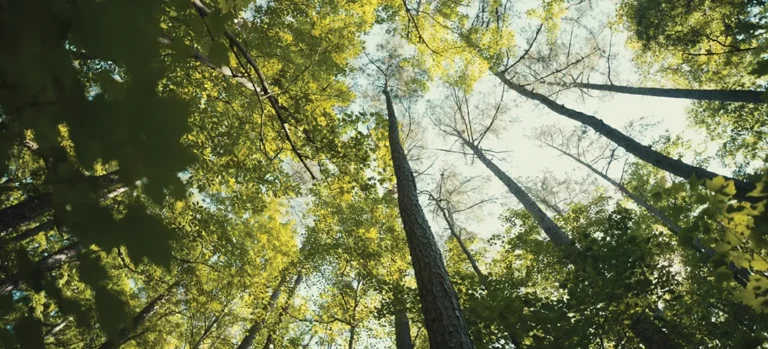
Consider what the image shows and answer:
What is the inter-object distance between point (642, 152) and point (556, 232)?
2.65 meters

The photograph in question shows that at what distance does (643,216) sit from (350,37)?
12.4 m

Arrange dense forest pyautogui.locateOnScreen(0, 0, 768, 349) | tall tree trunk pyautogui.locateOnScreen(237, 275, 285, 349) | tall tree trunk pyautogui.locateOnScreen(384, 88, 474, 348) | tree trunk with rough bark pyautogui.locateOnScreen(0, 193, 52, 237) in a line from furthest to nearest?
tall tree trunk pyautogui.locateOnScreen(237, 275, 285, 349) < tree trunk with rough bark pyautogui.locateOnScreen(0, 193, 52, 237) < tall tree trunk pyautogui.locateOnScreen(384, 88, 474, 348) < dense forest pyautogui.locateOnScreen(0, 0, 768, 349)

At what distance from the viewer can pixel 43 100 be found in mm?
640

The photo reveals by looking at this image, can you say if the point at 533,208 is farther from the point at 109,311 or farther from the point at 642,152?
the point at 109,311

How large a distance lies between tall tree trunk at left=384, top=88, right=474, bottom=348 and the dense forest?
25 millimetres

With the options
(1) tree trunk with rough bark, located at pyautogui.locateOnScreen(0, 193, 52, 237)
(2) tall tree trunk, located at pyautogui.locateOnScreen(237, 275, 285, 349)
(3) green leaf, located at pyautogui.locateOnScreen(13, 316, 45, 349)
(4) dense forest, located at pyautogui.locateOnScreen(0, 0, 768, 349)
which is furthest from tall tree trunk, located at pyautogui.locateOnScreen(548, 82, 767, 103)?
(2) tall tree trunk, located at pyautogui.locateOnScreen(237, 275, 285, 349)

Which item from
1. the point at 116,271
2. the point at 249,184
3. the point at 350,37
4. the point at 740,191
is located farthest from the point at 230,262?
the point at 740,191

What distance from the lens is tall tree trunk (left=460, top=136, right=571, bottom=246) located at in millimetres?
9039

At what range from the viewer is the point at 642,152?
7.80 metres

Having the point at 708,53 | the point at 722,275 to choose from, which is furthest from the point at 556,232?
the point at 722,275

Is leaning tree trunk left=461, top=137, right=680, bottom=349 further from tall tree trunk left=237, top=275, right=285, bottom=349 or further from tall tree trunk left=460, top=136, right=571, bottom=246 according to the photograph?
tall tree trunk left=237, top=275, right=285, bottom=349

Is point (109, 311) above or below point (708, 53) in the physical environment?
below

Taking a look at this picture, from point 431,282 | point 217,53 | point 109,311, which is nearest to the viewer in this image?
point 109,311

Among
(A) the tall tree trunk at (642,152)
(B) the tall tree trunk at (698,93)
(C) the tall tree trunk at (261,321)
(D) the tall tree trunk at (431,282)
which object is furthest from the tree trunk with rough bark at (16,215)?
(B) the tall tree trunk at (698,93)
